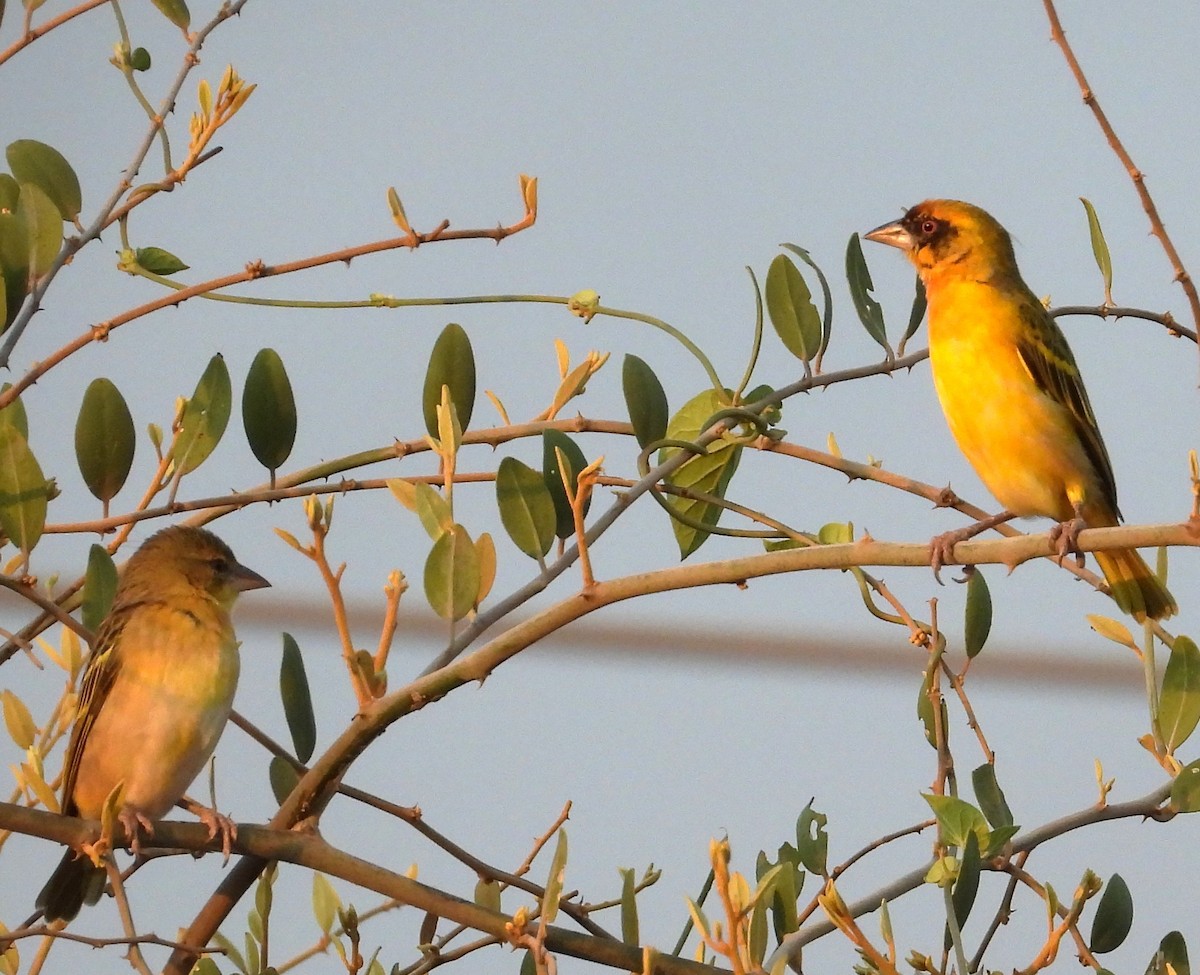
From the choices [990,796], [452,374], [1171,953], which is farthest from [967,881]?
[452,374]

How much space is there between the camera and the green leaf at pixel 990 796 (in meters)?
1.16

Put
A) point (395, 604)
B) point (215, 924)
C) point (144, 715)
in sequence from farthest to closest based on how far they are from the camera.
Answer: point (144, 715) → point (215, 924) → point (395, 604)

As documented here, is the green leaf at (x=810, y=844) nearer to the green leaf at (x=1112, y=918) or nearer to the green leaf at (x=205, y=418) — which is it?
the green leaf at (x=1112, y=918)

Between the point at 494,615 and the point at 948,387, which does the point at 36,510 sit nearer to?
the point at 494,615

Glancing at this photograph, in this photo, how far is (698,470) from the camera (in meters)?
1.47

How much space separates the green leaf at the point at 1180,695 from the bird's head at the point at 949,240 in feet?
4.50

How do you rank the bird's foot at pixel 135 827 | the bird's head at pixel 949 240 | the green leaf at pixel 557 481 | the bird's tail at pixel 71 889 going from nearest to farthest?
the bird's foot at pixel 135 827, the green leaf at pixel 557 481, the bird's tail at pixel 71 889, the bird's head at pixel 949 240

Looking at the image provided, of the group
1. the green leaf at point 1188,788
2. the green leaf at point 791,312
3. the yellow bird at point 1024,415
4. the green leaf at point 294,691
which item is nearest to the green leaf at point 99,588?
the green leaf at point 294,691

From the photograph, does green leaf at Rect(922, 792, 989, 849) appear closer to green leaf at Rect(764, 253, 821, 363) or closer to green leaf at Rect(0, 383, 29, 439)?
green leaf at Rect(764, 253, 821, 363)

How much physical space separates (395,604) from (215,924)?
0.32 m

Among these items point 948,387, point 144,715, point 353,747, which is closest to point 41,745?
point 144,715

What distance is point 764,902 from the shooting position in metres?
0.93

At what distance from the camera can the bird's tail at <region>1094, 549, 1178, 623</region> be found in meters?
2.17

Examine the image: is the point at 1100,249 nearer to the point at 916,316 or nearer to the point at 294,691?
the point at 916,316
